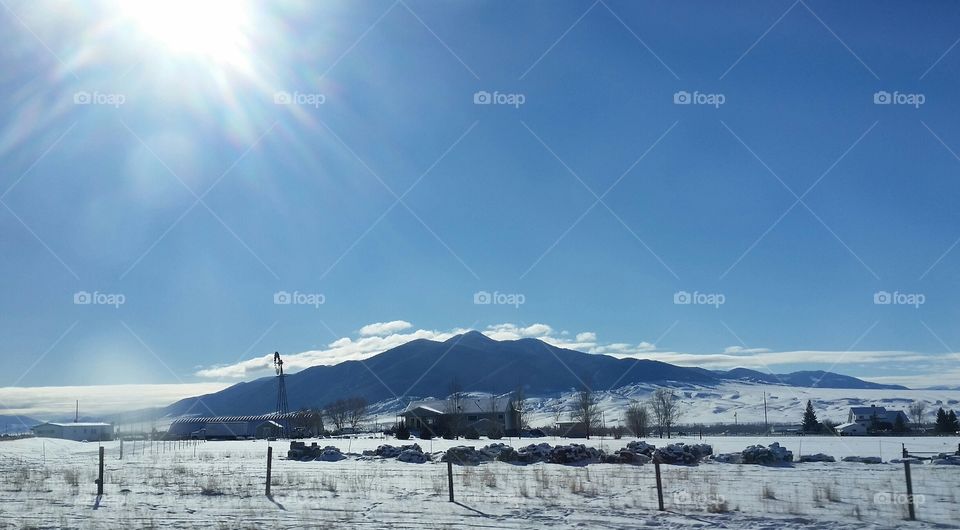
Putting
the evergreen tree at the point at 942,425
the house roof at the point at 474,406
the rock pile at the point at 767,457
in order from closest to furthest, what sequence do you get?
the rock pile at the point at 767,457 < the evergreen tree at the point at 942,425 < the house roof at the point at 474,406

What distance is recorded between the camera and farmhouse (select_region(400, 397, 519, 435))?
91000 mm

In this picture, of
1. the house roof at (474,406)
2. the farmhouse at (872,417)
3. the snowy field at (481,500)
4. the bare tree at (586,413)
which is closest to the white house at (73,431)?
the house roof at (474,406)

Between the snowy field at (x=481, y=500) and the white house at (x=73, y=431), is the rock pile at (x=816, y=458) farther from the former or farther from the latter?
the white house at (x=73, y=431)

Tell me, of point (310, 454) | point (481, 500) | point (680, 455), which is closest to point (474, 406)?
point (310, 454)

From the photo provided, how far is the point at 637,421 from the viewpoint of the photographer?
100 metres

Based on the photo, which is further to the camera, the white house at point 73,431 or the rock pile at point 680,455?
the white house at point 73,431

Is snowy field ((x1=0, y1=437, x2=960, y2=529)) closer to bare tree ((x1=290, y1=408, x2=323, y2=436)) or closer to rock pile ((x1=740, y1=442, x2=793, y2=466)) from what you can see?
rock pile ((x1=740, y1=442, x2=793, y2=466))

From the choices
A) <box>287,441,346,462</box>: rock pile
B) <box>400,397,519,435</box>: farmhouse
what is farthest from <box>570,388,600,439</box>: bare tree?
<box>287,441,346,462</box>: rock pile

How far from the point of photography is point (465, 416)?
10094cm

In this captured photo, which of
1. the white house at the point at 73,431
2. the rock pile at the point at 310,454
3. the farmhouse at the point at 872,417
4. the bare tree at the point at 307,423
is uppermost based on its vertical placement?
the rock pile at the point at 310,454

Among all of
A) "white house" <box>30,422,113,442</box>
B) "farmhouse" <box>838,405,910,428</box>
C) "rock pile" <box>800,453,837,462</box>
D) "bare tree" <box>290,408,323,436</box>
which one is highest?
"rock pile" <box>800,453,837,462</box>

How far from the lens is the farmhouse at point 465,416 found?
9100 cm

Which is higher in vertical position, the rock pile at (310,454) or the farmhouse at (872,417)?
the rock pile at (310,454)

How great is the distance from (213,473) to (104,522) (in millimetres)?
14499
